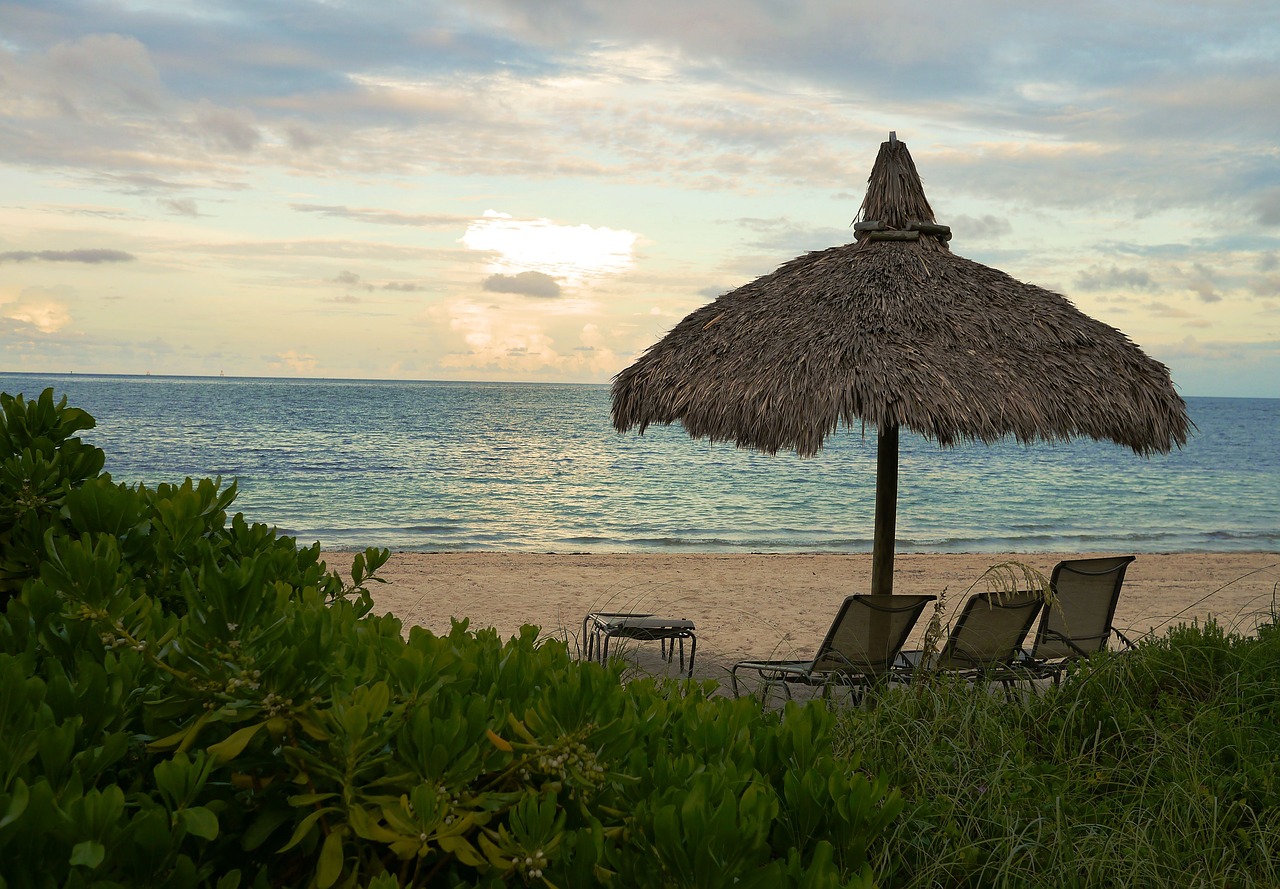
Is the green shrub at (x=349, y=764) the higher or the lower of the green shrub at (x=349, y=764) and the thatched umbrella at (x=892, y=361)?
the lower

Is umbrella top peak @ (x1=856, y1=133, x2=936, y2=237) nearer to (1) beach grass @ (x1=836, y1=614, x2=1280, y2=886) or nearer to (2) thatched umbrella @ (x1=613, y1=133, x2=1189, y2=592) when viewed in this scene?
(2) thatched umbrella @ (x1=613, y1=133, x2=1189, y2=592)

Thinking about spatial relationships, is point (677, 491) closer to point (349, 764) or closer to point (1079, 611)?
point (1079, 611)

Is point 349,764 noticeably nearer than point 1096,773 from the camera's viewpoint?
Yes

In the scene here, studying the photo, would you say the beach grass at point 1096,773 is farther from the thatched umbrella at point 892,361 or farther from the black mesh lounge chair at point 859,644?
the thatched umbrella at point 892,361

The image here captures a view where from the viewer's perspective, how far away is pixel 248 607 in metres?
1.30

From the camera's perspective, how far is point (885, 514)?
6.51m

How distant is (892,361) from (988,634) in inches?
70.2

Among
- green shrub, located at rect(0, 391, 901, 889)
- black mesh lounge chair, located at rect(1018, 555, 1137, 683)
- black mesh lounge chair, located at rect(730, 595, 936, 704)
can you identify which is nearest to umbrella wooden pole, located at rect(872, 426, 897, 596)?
black mesh lounge chair, located at rect(730, 595, 936, 704)

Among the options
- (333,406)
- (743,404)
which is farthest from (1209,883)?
(333,406)

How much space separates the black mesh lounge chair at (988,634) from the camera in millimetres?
5156

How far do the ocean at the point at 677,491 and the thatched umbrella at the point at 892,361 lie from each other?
59 centimetres

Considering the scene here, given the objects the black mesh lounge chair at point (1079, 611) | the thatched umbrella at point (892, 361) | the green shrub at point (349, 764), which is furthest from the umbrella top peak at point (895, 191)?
the green shrub at point (349, 764)

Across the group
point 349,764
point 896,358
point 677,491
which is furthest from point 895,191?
point 677,491

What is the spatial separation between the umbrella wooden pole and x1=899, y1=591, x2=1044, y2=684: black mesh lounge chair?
35.4 inches
